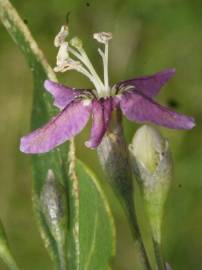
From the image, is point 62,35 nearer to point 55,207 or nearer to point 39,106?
point 39,106

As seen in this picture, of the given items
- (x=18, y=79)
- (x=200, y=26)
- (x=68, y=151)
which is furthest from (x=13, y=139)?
(x=68, y=151)

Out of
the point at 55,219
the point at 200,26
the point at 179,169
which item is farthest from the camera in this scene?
the point at 200,26

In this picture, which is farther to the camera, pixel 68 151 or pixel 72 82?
pixel 72 82

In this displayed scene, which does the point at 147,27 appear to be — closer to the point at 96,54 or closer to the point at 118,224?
the point at 96,54

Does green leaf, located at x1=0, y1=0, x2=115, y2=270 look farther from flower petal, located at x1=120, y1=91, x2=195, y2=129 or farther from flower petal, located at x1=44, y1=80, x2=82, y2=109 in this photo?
flower petal, located at x1=120, y1=91, x2=195, y2=129

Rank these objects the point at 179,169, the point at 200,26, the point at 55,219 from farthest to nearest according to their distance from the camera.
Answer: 1. the point at 200,26
2. the point at 179,169
3. the point at 55,219

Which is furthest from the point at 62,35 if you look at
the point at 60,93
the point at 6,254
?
the point at 6,254

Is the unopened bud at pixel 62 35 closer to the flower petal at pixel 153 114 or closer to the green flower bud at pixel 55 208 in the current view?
the flower petal at pixel 153 114

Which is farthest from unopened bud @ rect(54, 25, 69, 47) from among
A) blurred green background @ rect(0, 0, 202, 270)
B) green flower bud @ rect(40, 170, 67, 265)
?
blurred green background @ rect(0, 0, 202, 270)
